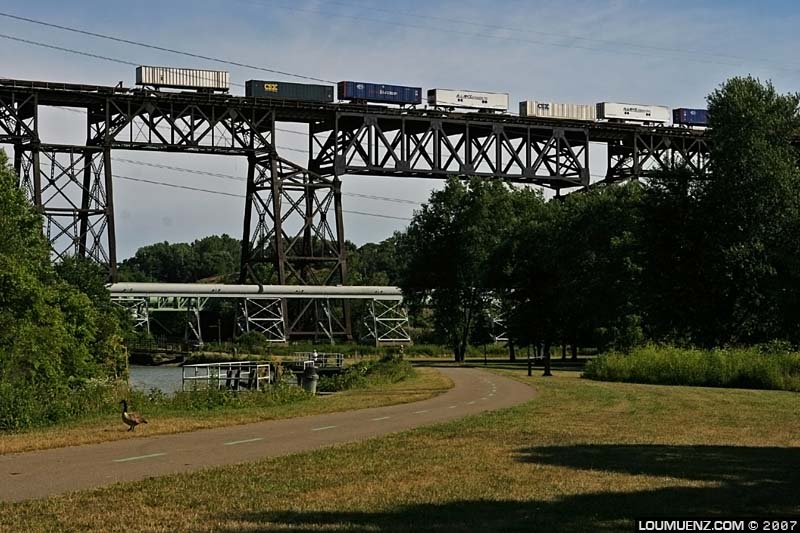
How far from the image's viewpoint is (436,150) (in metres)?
98.1

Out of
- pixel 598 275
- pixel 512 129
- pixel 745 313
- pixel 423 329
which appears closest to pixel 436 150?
pixel 512 129

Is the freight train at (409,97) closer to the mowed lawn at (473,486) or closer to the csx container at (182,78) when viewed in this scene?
the csx container at (182,78)

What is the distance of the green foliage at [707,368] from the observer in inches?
1844

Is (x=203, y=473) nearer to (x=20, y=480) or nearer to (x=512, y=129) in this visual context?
(x=20, y=480)

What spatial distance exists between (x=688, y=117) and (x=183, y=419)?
94356 millimetres

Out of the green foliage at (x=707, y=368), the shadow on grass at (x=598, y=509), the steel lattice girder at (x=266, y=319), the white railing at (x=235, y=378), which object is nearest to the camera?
the shadow on grass at (x=598, y=509)

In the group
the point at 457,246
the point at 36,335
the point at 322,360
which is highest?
the point at 457,246

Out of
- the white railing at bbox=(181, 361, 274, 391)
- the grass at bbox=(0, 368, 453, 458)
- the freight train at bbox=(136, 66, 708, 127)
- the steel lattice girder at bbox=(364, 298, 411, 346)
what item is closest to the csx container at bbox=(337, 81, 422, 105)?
the freight train at bbox=(136, 66, 708, 127)

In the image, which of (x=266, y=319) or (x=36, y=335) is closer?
(x=36, y=335)

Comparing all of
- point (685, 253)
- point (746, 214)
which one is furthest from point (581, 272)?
point (746, 214)

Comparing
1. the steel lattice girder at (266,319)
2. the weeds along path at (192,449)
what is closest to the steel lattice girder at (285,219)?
the steel lattice girder at (266,319)

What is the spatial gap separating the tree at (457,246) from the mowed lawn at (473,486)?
230 ft

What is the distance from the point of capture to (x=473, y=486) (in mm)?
15391

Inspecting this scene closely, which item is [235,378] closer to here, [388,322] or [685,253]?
[685,253]
